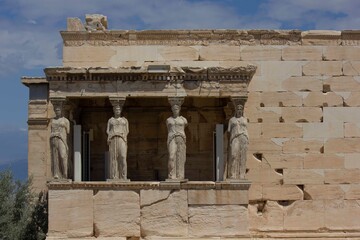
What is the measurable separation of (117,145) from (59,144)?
1.06m

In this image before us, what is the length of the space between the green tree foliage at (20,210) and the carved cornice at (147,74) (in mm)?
2985

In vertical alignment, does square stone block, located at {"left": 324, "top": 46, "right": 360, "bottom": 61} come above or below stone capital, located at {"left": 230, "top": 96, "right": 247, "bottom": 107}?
above

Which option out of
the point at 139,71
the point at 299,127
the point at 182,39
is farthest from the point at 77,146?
the point at 299,127

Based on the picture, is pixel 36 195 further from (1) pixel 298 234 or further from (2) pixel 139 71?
(1) pixel 298 234

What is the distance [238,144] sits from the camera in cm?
1322

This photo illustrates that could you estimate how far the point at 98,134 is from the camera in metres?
14.7

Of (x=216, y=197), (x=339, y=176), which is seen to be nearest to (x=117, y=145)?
(x=216, y=197)

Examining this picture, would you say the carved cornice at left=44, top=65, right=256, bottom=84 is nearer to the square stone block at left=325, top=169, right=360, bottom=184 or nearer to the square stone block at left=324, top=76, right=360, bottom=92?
the square stone block at left=324, top=76, right=360, bottom=92

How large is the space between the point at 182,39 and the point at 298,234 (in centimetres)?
445

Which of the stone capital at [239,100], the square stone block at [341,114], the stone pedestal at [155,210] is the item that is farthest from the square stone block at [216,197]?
the square stone block at [341,114]

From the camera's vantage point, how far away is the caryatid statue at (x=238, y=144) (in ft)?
43.4

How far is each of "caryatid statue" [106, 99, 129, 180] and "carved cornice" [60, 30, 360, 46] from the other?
1.74 m

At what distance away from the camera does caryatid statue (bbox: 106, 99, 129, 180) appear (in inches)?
518

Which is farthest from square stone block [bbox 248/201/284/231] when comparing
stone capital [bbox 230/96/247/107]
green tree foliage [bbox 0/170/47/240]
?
green tree foliage [bbox 0/170/47/240]
